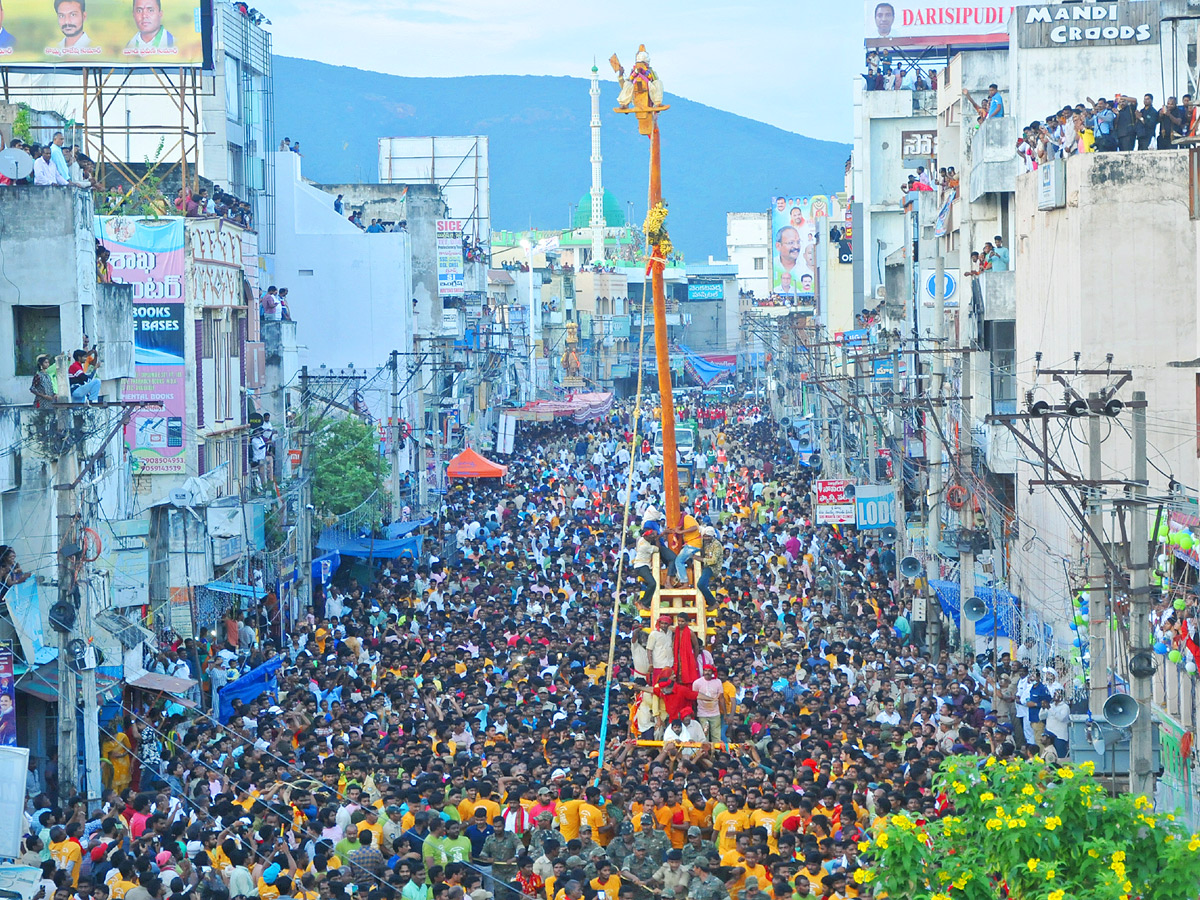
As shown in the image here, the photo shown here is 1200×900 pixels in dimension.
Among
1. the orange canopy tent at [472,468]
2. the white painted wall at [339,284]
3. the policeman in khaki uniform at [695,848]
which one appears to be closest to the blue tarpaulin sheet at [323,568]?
the orange canopy tent at [472,468]

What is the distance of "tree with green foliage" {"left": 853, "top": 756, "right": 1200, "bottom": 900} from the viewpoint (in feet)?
33.7

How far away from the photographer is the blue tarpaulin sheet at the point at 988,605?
25719mm

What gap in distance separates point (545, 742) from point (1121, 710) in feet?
21.2

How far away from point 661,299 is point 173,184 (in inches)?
703

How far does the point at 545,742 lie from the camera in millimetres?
19250

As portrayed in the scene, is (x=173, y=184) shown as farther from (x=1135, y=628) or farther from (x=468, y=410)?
(x=468, y=410)

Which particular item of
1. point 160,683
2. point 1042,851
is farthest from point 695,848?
point 160,683

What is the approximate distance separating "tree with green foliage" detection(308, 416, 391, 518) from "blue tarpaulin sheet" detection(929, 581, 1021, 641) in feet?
45.4

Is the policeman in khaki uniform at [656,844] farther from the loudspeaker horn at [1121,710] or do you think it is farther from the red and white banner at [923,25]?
the red and white banner at [923,25]

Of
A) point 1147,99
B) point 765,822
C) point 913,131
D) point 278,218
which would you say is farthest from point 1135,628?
point 913,131

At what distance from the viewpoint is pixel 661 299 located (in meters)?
19.5

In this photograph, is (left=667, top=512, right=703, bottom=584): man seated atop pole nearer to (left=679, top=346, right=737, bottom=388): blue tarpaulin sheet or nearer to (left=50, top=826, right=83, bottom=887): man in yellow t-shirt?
(left=50, top=826, right=83, bottom=887): man in yellow t-shirt

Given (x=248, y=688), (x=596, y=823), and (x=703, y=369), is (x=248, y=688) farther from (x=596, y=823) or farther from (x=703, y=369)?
(x=703, y=369)

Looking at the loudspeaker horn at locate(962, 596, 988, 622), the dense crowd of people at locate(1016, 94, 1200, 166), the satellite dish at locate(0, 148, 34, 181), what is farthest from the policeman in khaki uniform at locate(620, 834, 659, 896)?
the dense crowd of people at locate(1016, 94, 1200, 166)
